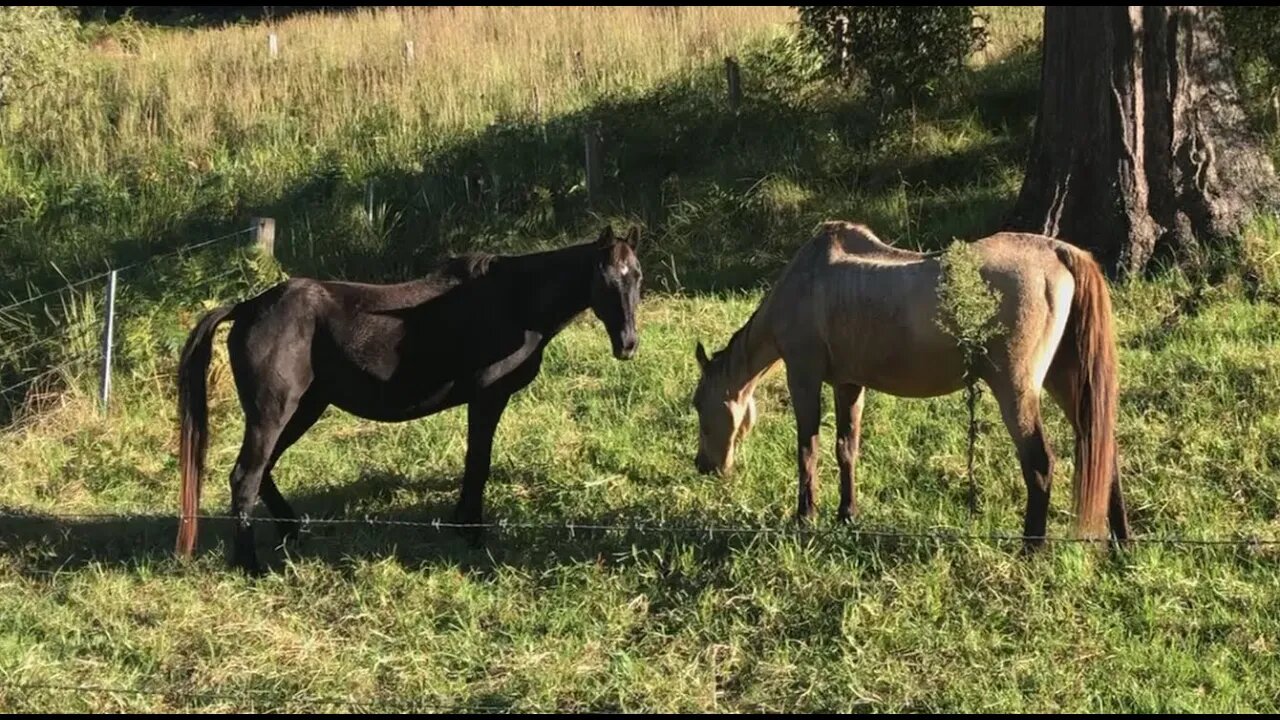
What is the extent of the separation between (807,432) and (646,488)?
1.23 metres

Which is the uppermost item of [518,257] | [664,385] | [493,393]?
[518,257]

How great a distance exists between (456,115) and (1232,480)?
11.1m

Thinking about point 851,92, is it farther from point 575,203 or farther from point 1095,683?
point 1095,683

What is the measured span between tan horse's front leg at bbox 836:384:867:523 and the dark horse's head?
124 cm

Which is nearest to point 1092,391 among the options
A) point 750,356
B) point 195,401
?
point 750,356

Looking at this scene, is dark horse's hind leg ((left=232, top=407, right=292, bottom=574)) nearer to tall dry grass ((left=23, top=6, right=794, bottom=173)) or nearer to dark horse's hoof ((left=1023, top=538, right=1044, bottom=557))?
dark horse's hoof ((left=1023, top=538, right=1044, bottom=557))

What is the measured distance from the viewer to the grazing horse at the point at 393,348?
7.40 meters

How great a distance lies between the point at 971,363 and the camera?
6566 mm

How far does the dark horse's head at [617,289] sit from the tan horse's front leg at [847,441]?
124 cm

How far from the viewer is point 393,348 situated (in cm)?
762

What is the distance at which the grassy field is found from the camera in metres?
6.04

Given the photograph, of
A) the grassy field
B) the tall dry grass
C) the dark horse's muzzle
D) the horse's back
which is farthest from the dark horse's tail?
the tall dry grass

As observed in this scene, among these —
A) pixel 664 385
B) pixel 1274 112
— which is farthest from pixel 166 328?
pixel 1274 112

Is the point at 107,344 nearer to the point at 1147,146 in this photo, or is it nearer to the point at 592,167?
the point at 592,167
